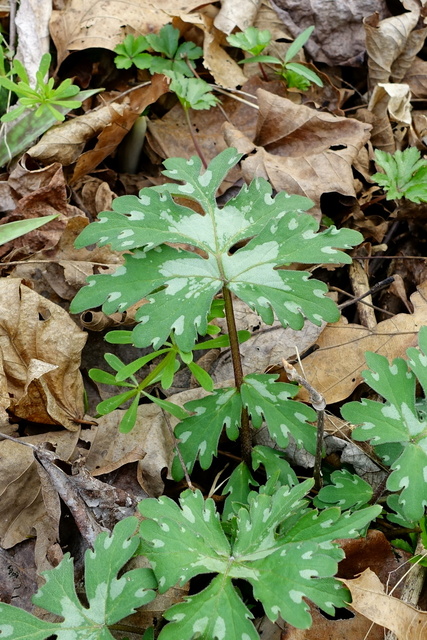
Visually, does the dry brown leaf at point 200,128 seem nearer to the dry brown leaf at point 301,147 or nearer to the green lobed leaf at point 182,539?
the dry brown leaf at point 301,147

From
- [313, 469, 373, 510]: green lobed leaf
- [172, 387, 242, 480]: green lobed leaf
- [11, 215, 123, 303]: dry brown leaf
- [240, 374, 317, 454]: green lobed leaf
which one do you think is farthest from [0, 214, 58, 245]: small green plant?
[313, 469, 373, 510]: green lobed leaf

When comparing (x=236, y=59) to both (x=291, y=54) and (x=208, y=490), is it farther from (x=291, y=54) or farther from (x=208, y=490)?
(x=208, y=490)

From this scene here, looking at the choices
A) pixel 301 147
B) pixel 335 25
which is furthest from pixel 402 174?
pixel 335 25

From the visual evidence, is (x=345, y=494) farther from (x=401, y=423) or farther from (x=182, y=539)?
(x=182, y=539)

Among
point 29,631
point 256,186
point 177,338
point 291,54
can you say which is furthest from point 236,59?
point 29,631

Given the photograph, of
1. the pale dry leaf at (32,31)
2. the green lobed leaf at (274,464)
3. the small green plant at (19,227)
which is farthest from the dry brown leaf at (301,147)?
the green lobed leaf at (274,464)
